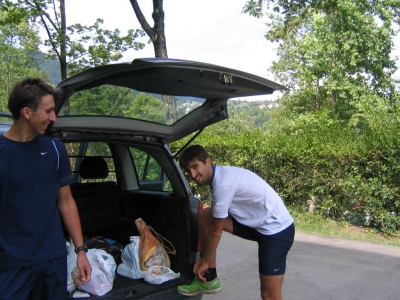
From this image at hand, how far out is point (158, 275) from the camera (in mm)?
3865

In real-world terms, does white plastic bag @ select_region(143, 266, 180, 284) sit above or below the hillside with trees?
below

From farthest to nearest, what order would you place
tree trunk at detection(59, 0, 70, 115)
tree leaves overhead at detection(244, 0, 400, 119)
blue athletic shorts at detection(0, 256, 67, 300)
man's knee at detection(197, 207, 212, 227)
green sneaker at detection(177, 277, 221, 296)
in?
tree leaves overhead at detection(244, 0, 400, 119)
tree trunk at detection(59, 0, 70, 115)
man's knee at detection(197, 207, 212, 227)
green sneaker at detection(177, 277, 221, 296)
blue athletic shorts at detection(0, 256, 67, 300)

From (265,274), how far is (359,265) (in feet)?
10.8

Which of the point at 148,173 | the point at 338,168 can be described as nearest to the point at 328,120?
the point at 338,168

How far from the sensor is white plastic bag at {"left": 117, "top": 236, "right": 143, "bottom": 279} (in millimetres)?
3931

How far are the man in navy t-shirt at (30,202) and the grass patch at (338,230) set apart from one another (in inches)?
243

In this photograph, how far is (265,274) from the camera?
11.5ft

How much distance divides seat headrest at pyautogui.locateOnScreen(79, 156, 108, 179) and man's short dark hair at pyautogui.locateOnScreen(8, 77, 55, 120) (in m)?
2.39

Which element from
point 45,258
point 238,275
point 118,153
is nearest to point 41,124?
point 45,258

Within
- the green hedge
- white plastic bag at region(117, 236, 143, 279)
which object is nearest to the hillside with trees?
the green hedge

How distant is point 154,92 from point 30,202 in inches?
64.0

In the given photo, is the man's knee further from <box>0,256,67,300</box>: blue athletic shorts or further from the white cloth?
<box>0,256,67,300</box>: blue athletic shorts

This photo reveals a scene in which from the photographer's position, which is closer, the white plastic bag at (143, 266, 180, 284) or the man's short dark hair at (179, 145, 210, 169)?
the man's short dark hair at (179, 145, 210, 169)

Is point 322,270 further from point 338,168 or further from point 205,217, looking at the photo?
point 205,217
